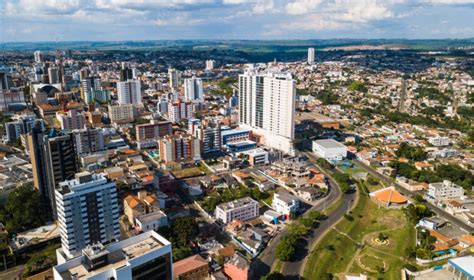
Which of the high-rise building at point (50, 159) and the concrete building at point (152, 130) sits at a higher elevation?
the high-rise building at point (50, 159)

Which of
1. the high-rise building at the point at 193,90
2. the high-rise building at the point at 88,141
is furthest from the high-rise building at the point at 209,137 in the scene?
the high-rise building at the point at 193,90

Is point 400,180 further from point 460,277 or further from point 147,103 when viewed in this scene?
point 147,103

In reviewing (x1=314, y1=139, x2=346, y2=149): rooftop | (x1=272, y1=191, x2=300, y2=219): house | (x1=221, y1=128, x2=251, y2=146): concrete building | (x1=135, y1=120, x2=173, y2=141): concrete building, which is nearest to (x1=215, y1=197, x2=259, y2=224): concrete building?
(x1=272, y1=191, x2=300, y2=219): house

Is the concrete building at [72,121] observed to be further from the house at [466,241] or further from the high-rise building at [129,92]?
the house at [466,241]

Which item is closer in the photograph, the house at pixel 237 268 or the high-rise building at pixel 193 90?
the house at pixel 237 268

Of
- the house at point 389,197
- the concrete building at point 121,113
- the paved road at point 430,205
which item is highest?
Result: the concrete building at point 121,113

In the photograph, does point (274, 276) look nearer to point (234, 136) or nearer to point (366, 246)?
point (366, 246)
